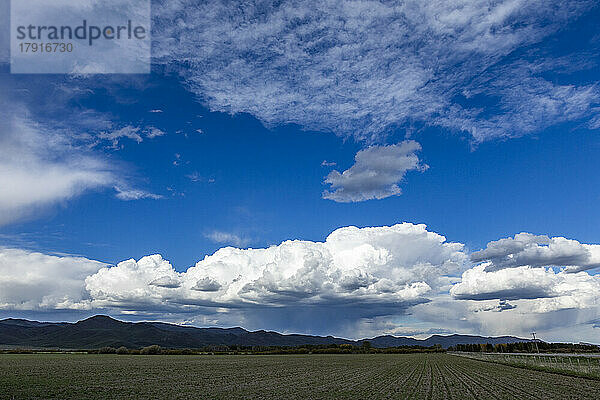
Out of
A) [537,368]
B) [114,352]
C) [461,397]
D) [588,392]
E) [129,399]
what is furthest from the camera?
[114,352]

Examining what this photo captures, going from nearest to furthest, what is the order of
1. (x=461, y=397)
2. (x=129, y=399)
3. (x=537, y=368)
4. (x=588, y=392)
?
(x=129, y=399) < (x=461, y=397) < (x=588, y=392) < (x=537, y=368)

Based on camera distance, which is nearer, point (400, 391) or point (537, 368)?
point (400, 391)

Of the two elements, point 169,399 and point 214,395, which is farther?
point 214,395

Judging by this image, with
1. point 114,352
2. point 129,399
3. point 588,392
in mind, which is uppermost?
point 129,399

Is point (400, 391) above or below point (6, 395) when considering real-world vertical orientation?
below

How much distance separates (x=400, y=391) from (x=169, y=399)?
17616 mm

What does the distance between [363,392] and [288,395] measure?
616 cm

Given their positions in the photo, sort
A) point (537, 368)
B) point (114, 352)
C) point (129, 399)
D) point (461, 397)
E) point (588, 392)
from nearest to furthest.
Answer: point (129, 399) → point (461, 397) → point (588, 392) → point (537, 368) → point (114, 352)

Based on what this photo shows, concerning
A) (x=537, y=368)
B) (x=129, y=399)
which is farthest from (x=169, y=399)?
(x=537, y=368)

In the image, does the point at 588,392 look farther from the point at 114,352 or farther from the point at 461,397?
the point at 114,352

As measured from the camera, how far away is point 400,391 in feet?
118

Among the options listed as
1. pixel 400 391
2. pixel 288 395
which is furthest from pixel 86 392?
pixel 400 391

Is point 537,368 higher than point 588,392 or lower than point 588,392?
lower

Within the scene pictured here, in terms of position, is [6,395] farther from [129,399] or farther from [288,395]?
[288,395]
